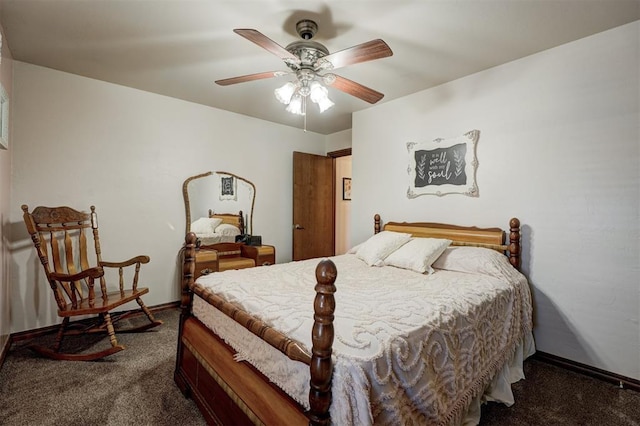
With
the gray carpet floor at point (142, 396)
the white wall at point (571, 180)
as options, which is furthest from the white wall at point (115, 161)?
the white wall at point (571, 180)

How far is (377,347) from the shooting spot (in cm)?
111

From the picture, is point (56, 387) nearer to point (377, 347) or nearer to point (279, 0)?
point (377, 347)

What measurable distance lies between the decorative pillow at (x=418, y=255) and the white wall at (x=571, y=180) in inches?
22.3

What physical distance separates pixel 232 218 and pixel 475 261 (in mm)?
2975

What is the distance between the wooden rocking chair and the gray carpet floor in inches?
6.5

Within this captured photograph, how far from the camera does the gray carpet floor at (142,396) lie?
5.62ft

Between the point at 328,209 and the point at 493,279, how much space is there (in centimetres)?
308

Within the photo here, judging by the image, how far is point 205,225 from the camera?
3.82 meters

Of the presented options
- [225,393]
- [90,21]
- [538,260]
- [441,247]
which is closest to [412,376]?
[225,393]

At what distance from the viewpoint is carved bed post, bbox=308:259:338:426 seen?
0.99 meters

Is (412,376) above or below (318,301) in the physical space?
below

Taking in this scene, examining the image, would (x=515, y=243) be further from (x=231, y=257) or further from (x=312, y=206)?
(x=231, y=257)

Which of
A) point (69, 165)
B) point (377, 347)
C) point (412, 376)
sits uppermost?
point (69, 165)

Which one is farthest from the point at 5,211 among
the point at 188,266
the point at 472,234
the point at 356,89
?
the point at 472,234
